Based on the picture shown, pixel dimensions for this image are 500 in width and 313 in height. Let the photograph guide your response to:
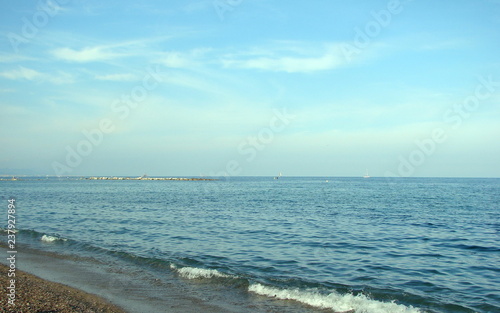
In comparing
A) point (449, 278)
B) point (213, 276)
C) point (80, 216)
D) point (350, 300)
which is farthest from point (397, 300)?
point (80, 216)

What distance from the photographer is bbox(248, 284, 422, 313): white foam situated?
12125mm

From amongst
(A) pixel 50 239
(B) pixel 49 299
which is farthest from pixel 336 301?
(A) pixel 50 239

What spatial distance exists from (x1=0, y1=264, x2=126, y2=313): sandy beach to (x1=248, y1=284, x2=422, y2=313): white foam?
5322mm

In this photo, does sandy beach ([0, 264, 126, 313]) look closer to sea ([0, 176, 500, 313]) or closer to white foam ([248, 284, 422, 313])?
sea ([0, 176, 500, 313])

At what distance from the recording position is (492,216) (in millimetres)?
39781

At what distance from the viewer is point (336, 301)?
12688 mm

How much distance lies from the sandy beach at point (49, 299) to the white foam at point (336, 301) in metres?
5.32

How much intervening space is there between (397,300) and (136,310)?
877cm

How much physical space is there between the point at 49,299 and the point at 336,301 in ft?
30.3

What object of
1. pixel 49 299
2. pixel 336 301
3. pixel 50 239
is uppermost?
pixel 49 299

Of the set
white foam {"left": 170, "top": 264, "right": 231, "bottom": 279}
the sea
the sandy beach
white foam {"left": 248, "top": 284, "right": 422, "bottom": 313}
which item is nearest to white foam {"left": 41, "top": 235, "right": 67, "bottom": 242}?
the sea

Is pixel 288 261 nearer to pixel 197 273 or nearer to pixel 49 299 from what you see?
pixel 197 273

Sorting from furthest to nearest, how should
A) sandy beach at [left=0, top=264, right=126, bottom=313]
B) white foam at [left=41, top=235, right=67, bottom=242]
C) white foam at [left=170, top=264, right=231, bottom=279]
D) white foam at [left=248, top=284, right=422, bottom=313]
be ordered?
white foam at [left=41, top=235, right=67, bottom=242]
white foam at [left=170, top=264, right=231, bottom=279]
white foam at [left=248, top=284, right=422, bottom=313]
sandy beach at [left=0, top=264, right=126, bottom=313]

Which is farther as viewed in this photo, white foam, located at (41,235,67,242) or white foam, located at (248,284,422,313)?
white foam, located at (41,235,67,242)
